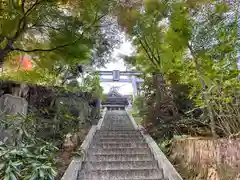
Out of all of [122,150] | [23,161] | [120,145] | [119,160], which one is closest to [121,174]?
[119,160]

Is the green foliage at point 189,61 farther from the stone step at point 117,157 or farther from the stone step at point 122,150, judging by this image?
A: the stone step at point 117,157

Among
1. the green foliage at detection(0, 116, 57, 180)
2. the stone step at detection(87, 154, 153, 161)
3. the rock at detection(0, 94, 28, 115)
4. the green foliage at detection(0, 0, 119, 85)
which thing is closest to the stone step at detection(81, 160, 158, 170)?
the stone step at detection(87, 154, 153, 161)

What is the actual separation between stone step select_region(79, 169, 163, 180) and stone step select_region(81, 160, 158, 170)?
0.19 meters

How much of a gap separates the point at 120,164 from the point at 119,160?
175mm

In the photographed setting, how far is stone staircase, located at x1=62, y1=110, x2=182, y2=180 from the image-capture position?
8.06 feet

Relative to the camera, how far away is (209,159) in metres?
A: 2.15

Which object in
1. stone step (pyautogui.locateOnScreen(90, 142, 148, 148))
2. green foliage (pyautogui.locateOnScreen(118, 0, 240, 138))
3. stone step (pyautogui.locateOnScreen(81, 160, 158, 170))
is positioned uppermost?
green foliage (pyautogui.locateOnScreen(118, 0, 240, 138))

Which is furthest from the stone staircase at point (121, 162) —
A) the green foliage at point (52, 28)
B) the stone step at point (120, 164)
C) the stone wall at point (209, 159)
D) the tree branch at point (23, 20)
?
the tree branch at point (23, 20)

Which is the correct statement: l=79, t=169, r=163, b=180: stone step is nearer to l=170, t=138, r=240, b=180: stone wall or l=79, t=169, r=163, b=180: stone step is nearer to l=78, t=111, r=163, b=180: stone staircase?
l=78, t=111, r=163, b=180: stone staircase

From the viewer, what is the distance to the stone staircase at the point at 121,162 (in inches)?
96.7

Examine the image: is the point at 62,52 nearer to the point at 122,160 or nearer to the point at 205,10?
the point at 122,160

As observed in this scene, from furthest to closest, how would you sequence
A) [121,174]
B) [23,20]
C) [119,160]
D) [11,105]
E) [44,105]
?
[44,105], [119,160], [11,105], [121,174], [23,20]

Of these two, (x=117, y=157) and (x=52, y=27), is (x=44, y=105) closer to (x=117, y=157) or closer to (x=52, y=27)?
(x=52, y=27)

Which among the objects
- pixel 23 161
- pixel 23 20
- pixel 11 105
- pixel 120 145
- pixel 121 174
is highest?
pixel 23 20
